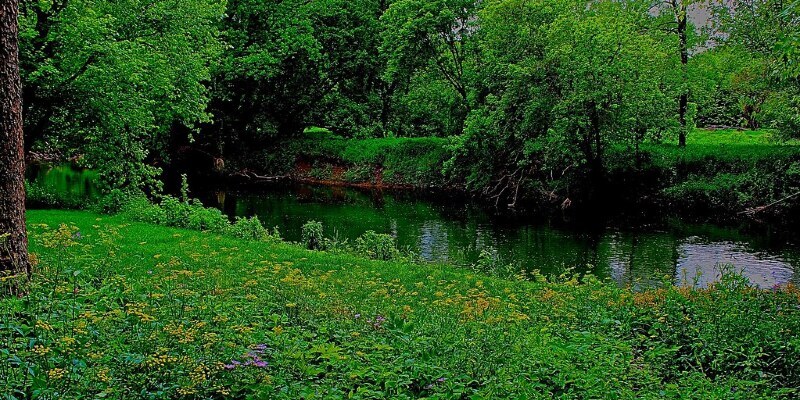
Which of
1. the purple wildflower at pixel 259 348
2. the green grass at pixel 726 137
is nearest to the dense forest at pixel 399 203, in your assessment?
the purple wildflower at pixel 259 348

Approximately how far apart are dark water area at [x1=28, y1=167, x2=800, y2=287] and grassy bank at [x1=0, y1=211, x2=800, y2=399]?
508 cm

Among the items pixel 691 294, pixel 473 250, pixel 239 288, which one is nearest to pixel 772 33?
pixel 473 250

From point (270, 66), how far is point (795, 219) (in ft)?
93.2

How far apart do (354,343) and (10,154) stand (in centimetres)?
437

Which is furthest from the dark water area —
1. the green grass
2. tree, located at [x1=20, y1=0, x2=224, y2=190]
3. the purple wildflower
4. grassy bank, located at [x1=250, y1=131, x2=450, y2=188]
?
the green grass

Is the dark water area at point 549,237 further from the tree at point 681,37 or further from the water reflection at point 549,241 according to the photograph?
the tree at point 681,37

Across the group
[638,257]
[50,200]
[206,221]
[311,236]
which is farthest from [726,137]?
[50,200]

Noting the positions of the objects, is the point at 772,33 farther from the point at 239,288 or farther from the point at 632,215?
the point at 239,288

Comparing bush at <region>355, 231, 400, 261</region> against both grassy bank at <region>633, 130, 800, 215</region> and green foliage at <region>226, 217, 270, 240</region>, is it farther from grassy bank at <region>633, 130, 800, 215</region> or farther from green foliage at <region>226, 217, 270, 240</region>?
grassy bank at <region>633, 130, 800, 215</region>

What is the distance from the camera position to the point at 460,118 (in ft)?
121

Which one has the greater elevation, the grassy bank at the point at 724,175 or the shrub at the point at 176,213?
the grassy bank at the point at 724,175

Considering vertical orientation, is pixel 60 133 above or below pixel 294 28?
below

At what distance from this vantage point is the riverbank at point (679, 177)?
85.2 feet

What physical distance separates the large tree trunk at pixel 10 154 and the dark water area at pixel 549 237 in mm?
10555
